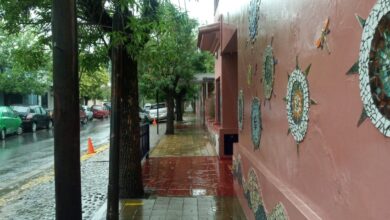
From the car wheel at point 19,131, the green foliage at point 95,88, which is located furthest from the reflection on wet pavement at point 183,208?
the green foliage at point 95,88

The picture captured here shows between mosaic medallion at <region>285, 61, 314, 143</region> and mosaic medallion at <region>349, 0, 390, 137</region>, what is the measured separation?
1101 millimetres

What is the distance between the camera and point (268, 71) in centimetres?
550

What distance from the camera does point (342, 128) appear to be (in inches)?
120

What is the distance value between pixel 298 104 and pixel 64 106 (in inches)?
77.8

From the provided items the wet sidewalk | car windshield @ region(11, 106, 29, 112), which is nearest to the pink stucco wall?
the wet sidewalk

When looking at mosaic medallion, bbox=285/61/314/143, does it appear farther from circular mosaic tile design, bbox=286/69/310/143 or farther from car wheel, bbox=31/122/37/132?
car wheel, bbox=31/122/37/132

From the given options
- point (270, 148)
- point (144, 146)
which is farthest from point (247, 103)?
point (144, 146)

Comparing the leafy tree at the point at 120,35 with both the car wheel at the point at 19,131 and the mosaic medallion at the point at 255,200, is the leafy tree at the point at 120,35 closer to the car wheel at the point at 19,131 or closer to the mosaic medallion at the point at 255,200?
the mosaic medallion at the point at 255,200

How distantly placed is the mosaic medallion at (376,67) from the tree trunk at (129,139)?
20.7 ft

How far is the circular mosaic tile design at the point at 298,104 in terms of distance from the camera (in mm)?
3889

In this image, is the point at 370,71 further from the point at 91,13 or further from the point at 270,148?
the point at 91,13

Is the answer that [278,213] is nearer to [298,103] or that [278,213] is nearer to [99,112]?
[298,103]

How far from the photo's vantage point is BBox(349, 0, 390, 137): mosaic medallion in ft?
7.90

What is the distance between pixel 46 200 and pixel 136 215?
2.40 metres
